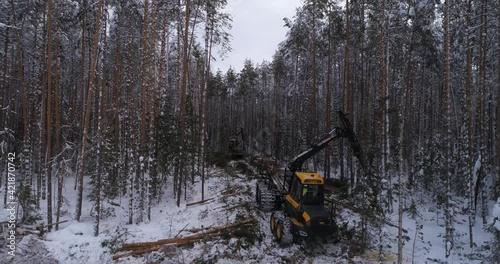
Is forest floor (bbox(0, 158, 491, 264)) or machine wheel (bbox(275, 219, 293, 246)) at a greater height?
machine wheel (bbox(275, 219, 293, 246))

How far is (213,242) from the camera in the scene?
1097 cm

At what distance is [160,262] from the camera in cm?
962

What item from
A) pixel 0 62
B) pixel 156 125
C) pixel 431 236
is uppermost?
pixel 0 62

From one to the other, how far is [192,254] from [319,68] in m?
28.9

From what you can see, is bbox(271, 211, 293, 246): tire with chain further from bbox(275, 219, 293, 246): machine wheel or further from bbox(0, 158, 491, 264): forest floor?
bbox(0, 158, 491, 264): forest floor

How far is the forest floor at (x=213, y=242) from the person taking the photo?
995 centimetres

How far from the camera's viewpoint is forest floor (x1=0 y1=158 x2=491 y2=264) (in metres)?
9.95

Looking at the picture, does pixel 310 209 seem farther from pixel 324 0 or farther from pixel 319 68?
pixel 319 68

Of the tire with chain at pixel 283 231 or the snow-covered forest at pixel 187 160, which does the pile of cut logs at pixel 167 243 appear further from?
the tire with chain at pixel 283 231

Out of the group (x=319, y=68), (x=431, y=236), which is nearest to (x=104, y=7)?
(x=431, y=236)

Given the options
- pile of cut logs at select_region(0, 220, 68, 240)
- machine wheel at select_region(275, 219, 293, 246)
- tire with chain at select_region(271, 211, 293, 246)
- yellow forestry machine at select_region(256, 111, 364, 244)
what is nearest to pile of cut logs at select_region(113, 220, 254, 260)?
tire with chain at select_region(271, 211, 293, 246)

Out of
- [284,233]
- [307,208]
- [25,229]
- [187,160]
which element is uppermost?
[187,160]

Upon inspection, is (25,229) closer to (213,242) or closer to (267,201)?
(213,242)

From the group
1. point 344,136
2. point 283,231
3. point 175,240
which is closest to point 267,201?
point 283,231
